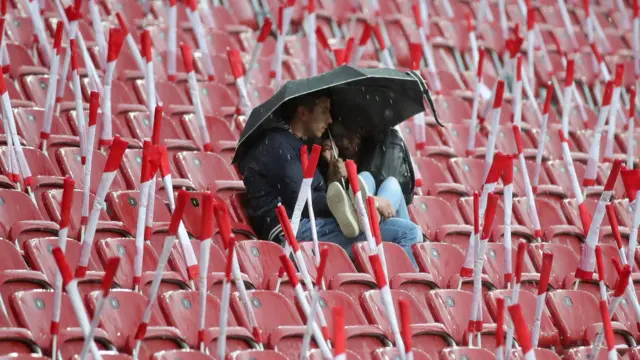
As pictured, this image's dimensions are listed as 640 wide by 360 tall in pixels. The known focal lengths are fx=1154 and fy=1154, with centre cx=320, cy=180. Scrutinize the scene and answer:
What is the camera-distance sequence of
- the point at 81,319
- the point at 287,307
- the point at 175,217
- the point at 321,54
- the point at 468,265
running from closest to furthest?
the point at 81,319 → the point at 175,217 → the point at 287,307 → the point at 468,265 → the point at 321,54

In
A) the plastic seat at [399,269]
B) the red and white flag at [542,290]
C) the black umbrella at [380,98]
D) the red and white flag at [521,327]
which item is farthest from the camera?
the black umbrella at [380,98]

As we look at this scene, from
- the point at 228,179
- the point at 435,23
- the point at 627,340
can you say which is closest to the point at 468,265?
the point at 627,340

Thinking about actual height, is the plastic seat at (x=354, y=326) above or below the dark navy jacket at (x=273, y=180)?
below

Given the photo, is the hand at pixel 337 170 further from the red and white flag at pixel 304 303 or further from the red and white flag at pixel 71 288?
the red and white flag at pixel 71 288

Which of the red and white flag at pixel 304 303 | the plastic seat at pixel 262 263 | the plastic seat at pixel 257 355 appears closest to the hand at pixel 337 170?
the plastic seat at pixel 262 263

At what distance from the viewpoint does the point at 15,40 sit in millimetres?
4801

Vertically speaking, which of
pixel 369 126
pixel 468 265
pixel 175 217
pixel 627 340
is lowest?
pixel 627 340

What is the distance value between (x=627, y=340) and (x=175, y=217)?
1698 millimetres

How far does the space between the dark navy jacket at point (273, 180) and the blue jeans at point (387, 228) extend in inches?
2.7

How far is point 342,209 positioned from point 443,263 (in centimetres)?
40

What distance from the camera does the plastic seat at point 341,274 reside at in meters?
3.51

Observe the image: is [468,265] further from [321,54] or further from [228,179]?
[321,54]

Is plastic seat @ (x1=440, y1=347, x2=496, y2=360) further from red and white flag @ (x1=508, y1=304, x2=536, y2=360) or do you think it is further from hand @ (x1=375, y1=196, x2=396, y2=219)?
hand @ (x1=375, y1=196, x2=396, y2=219)

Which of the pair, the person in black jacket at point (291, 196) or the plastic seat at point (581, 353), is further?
the person in black jacket at point (291, 196)
